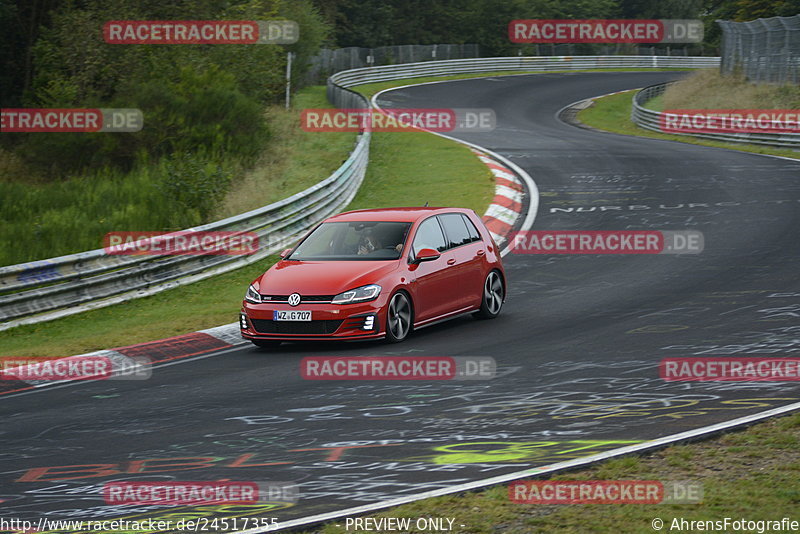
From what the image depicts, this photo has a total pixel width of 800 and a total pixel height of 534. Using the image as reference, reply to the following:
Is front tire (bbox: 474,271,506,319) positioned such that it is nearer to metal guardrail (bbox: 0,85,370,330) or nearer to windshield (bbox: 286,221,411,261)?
windshield (bbox: 286,221,411,261)

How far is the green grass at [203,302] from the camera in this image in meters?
13.0

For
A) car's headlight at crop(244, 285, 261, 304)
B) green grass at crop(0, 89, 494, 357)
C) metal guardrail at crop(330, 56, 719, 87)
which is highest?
metal guardrail at crop(330, 56, 719, 87)

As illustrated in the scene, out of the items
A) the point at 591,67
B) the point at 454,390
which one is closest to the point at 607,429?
the point at 454,390

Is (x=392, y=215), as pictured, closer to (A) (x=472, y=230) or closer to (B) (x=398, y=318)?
(A) (x=472, y=230)

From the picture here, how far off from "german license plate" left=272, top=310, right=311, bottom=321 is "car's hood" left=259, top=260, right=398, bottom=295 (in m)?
0.21

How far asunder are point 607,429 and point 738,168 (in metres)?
20.4

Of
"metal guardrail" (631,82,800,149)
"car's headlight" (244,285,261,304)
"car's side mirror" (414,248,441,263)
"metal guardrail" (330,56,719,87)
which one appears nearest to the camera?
"car's headlight" (244,285,261,304)

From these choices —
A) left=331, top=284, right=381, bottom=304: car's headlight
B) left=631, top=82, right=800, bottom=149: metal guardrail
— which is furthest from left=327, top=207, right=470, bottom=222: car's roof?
left=631, top=82, right=800, bottom=149: metal guardrail

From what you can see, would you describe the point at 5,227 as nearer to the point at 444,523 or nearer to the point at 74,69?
the point at 444,523

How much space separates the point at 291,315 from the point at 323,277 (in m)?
0.57

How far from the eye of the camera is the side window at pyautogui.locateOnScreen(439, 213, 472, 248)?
13.0m

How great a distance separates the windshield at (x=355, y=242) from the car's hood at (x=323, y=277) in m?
0.24

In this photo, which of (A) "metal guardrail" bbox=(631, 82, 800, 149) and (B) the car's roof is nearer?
(B) the car's roof

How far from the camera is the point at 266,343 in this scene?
11891mm
